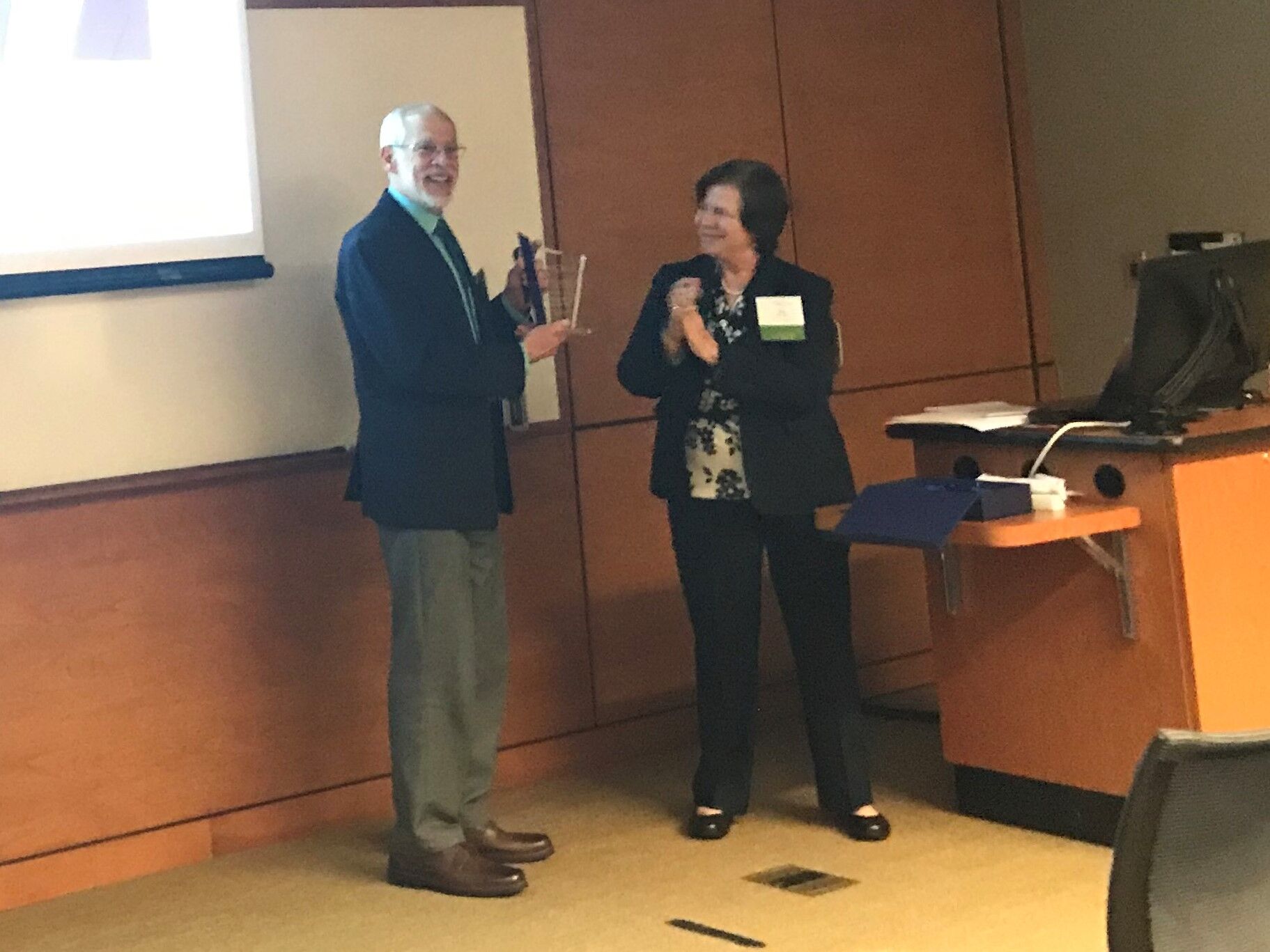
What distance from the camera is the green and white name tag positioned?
3.59m

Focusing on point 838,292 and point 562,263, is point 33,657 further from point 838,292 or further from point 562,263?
point 838,292

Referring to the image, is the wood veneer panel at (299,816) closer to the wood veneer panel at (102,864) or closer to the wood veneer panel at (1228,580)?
the wood veneer panel at (102,864)

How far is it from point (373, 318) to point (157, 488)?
0.82 meters

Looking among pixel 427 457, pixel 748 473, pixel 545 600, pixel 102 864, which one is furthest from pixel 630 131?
pixel 102 864

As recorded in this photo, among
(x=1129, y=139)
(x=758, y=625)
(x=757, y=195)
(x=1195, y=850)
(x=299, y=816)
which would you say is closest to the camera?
(x=1195, y=850)

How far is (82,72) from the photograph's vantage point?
3758mm

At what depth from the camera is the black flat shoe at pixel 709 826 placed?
3.82m

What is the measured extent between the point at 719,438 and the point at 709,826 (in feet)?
2.90

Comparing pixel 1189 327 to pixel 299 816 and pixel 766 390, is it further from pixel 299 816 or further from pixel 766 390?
pixel 299 816

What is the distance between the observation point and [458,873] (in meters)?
3.56

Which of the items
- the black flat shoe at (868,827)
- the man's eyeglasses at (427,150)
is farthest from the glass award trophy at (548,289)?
the black flat shoe at (868,827)

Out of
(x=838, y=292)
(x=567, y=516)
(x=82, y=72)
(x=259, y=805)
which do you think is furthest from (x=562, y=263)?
(x=259, y=805)

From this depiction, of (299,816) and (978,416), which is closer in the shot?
(978,416)

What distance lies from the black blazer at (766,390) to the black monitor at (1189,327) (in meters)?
0.63
